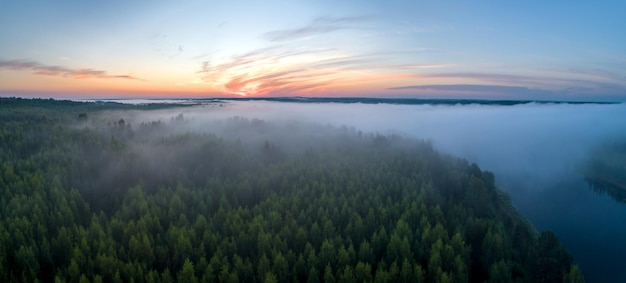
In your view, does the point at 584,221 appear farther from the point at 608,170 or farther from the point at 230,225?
the point at 608,170

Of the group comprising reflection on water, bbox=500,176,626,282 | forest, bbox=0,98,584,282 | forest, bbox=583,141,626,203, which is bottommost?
forest, bbox=583,141,626,203

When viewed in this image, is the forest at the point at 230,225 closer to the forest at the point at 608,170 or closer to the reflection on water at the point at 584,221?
the reflection on water at the point at 584,221

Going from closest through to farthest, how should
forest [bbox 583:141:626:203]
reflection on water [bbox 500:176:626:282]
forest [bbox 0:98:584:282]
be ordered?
1. forest [bbox 0:98:584:282]
2. reflection on water [bbox 500:176:626:282]
3. forest [bbox 583:141:626:203]

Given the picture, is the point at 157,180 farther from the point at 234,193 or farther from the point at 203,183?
the point at 234,193

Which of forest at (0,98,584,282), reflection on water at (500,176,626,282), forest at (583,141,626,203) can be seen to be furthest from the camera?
forest at (583,141,626,203)

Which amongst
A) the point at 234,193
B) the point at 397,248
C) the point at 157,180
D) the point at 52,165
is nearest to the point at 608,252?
the point at 397,248

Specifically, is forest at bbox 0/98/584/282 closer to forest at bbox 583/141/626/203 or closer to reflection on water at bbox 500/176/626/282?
reflection on water at bbox 500/176/626/282

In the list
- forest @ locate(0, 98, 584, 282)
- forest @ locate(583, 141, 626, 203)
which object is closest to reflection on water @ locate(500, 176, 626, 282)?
forest @ locate(583, 141, 626, 203)

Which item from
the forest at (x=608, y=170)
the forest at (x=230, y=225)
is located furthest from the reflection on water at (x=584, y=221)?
the forest at (x=230, y=225)

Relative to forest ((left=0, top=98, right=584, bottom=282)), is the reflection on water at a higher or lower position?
lower
